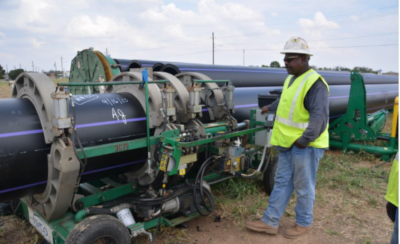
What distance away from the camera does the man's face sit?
10.6 feet

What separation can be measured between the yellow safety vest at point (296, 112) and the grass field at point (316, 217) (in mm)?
1103

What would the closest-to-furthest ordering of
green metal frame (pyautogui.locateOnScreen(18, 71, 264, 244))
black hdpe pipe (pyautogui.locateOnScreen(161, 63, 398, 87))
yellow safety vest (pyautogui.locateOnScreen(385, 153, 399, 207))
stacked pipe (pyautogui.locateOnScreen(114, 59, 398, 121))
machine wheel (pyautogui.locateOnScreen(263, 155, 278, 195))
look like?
yellow safety vest (pyautogui.locateOnScreen(385, 153, 399, 207)) → green metal frame (pyautogui.locateOnScreen(18, 71, 264, 244)) → machine wheel (pyautogui.locateOnScreen(263, 155, 278, 195)) → stacked pipe (pyautogui.locateOnScreen(114, 59, 398, 121)) → black hdpe pipe (pyautogui.locateOnScreen(161, 63, 398, 87))

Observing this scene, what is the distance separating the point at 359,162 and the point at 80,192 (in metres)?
5.13

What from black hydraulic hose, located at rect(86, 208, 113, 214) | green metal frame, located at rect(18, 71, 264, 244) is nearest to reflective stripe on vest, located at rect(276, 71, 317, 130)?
green metal frame, located at rect(18, 71, 264, 244)

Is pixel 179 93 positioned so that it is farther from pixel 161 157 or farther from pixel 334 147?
pixel 334 147

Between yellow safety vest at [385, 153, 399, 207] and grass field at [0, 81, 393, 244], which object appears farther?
grass field at [0, 81, 393, 244]

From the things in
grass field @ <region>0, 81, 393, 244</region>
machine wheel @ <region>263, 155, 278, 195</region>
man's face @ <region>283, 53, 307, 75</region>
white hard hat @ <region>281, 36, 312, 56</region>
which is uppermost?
white hard hat @ <region>281, 36, 312, 56</region>

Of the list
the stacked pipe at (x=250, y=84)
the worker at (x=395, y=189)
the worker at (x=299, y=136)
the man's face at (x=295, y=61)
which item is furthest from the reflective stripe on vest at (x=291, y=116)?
the stacked pipe at (x=250, y=84)

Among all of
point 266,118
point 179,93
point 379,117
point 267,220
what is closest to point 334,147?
point 379,117

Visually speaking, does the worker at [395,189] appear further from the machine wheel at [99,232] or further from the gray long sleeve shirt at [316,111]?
the machine wheel at [99,232]

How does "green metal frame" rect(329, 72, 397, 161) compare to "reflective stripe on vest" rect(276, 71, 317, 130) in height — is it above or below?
below

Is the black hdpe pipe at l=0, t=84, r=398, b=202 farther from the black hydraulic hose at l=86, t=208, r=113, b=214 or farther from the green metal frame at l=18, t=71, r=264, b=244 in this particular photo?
the black hydraulic hose at l=86, t=208, r=113, b=214

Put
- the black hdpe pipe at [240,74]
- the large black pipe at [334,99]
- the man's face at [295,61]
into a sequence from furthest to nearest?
the black hdpe pipe at [240,74], the large black pipe at [334,99], the man's face at [295,61]

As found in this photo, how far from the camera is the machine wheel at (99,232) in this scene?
2.63 metres
